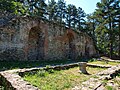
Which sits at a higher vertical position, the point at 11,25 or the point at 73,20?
the point at 73,20

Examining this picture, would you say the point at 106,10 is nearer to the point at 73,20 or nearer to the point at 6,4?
the point at 73,20

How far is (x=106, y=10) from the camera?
97.5 ft

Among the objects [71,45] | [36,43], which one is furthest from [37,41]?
[71,45]

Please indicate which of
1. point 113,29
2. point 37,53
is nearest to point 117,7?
point 113,29

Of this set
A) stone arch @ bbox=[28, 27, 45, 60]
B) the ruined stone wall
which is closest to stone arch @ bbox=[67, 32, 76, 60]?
the ruined stone wall

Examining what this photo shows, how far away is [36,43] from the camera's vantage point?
59.8ft

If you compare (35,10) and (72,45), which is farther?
(35,10)

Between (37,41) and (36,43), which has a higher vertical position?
(37,41)

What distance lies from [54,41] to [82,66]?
882 centimetres

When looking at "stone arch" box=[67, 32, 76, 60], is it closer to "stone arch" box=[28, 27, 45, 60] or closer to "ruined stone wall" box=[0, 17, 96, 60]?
"ruined stone wall" box=[0, 17, 96, 60]

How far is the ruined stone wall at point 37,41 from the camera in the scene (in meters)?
14.2

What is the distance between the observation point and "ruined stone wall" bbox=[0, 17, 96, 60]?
46.5 feet

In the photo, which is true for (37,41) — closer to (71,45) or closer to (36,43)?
(36,43)

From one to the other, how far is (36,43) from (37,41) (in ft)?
0.79
